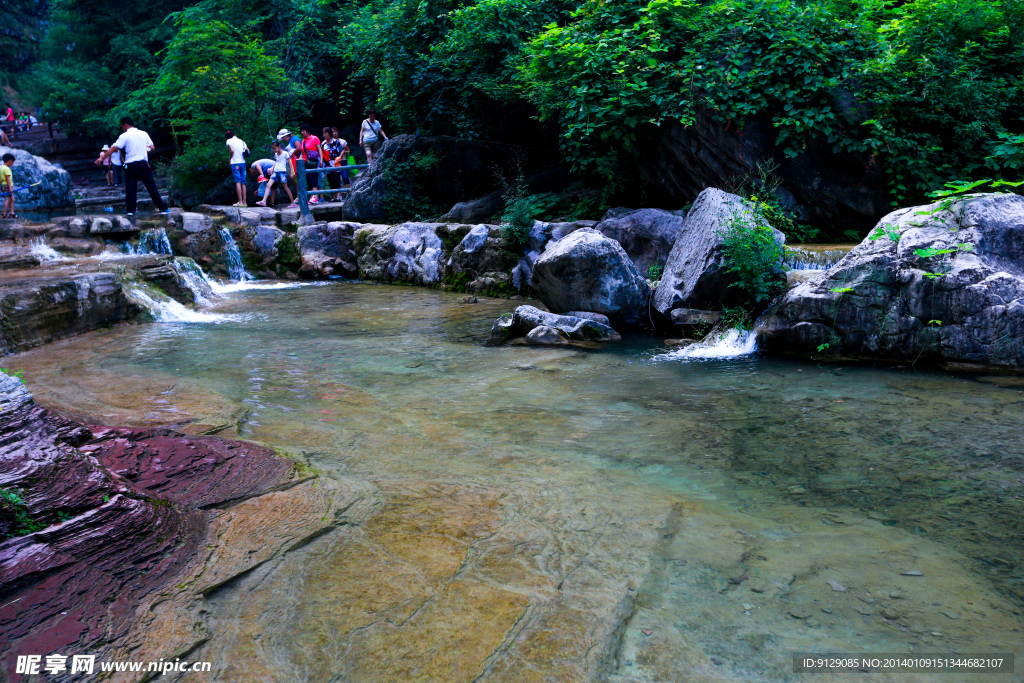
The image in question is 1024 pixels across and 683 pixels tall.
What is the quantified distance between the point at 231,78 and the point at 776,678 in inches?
757

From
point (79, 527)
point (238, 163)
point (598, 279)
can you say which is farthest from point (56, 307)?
point (238, 163)

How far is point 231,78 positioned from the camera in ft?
58.1

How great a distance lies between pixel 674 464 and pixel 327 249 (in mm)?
11205

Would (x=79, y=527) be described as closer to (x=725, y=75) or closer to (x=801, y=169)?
(x=725, y=75)

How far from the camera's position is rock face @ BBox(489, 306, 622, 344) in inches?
294

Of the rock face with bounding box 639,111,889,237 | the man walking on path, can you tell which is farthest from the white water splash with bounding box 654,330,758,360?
the man walking on path

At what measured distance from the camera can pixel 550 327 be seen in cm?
741

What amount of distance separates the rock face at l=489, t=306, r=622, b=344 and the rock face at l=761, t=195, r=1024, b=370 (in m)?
1.75

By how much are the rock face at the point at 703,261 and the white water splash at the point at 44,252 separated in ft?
32.0

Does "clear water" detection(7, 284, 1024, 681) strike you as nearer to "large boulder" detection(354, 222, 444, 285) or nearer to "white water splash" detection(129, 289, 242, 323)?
"white water splash" detection(129, 289, 242, 323)

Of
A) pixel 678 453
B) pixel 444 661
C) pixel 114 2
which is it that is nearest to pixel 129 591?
pixel 444 661

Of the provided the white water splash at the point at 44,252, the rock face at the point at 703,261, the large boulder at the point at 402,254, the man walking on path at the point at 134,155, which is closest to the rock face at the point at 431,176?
the large boulder at the point at 402,254

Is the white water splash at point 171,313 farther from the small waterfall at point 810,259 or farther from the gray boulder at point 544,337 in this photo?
the small waterfall at point 810,259

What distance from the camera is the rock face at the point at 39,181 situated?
1942 cm
